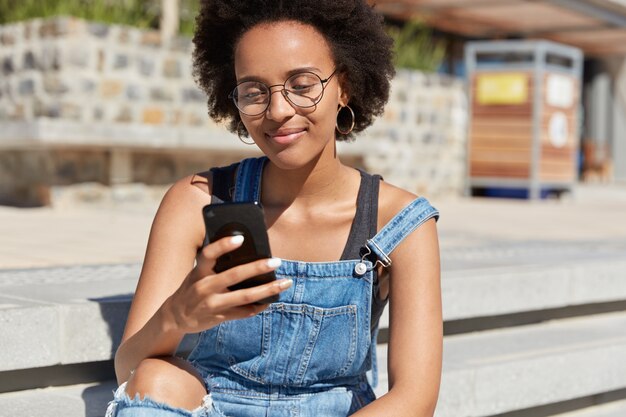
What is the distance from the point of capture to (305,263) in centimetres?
225

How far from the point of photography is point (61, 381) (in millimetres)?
2859

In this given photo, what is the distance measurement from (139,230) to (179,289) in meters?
4.24

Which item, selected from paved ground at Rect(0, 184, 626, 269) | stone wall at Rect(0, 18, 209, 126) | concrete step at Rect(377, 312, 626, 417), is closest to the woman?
concrete step at Rect(377, 312, 626, 417)

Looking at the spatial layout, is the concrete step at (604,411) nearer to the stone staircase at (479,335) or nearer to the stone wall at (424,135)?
the stone staircase at (479,335)

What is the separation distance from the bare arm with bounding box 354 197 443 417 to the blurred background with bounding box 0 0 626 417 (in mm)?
871

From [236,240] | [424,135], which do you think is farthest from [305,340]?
[424,135]

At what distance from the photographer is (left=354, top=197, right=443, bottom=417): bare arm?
2.17 metres

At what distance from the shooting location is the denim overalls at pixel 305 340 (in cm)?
224

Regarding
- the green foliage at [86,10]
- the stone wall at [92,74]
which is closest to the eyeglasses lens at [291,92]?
the stone wall at [92,74]

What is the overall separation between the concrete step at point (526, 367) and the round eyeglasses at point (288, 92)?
3.83ft

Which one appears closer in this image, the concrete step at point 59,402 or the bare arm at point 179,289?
the bare arm at point 179,289

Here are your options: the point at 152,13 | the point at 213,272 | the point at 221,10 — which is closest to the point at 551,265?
the point at 221,10

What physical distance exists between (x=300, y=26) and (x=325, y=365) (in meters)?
0.78

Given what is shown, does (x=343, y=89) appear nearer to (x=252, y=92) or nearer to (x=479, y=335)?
(x=252, y=92)
